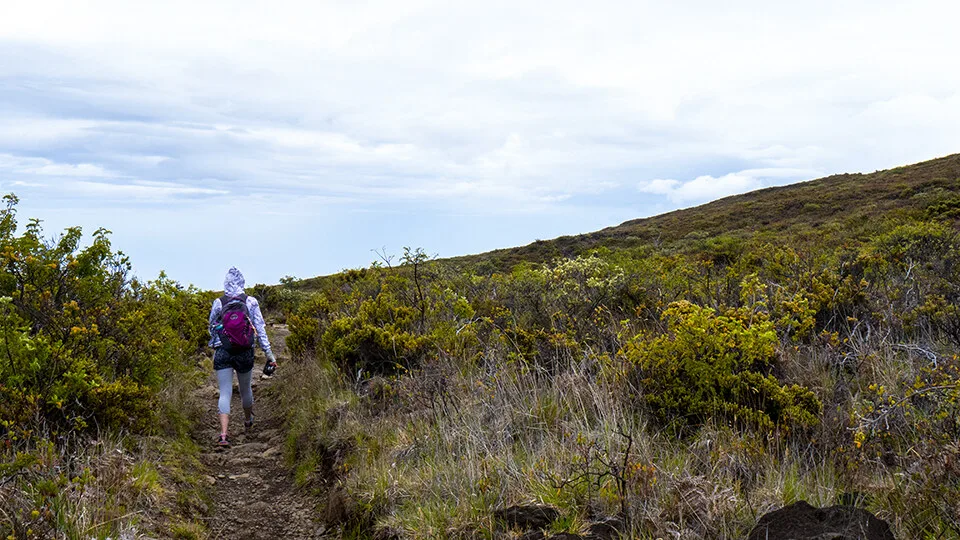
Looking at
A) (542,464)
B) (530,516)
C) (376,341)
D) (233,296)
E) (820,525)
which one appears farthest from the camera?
(376,341)

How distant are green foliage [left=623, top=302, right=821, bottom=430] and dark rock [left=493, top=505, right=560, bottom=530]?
4.09ft

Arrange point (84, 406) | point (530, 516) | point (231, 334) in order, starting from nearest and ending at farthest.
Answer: point (530, 516) < point (84, 406) < point (231, 334)

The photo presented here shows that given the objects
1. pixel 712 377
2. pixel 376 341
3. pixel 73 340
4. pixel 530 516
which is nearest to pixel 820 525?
pixel 530 516

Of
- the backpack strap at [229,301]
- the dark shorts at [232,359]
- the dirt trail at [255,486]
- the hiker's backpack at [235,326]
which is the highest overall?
the backpack strap at [229,301]

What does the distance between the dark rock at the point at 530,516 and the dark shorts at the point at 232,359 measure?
4771mm

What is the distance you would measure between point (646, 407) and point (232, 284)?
5028 mm

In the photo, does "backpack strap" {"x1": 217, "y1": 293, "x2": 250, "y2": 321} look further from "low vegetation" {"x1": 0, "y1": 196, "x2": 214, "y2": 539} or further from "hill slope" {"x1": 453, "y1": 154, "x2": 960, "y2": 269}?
"hill slope" {"x1": 453, "y1": 154, "x2": 960, "y2": 269}

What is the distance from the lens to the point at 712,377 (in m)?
4.32

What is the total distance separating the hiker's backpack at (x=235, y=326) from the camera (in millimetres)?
6953

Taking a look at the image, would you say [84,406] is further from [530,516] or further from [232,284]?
[530,516]

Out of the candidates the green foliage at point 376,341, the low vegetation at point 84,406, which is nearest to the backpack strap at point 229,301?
the low vegetation at point 84,406

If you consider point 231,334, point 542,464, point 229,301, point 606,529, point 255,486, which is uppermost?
point 229,301

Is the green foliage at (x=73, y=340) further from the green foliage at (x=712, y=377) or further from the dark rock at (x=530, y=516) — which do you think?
the green foliage at (x=712, y=377)

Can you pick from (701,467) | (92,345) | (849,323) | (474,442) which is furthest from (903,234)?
(92,345)
